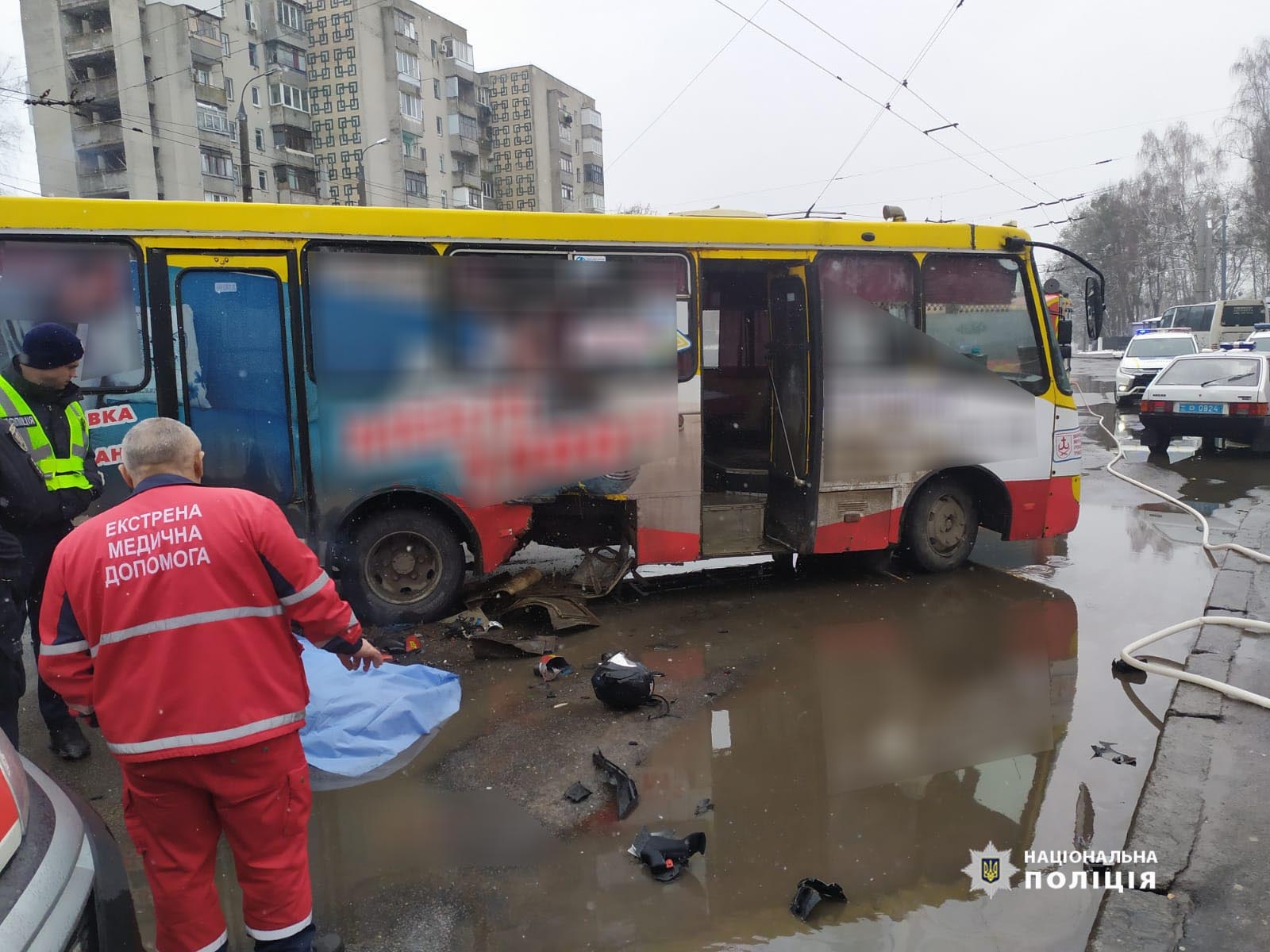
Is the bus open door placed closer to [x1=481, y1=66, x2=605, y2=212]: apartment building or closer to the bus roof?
the bus roof

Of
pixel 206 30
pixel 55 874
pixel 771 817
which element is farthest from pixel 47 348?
pixel 206 30

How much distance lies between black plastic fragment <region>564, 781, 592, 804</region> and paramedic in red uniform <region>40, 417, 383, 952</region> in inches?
61.4

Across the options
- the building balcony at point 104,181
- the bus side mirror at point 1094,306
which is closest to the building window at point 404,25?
the building balcony at point 104,181

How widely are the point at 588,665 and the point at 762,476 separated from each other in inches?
103

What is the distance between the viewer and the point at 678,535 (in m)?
6.63

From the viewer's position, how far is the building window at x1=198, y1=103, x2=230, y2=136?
1684 inches

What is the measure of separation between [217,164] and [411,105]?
15348 millimetres

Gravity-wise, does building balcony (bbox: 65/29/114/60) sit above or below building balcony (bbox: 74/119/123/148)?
above

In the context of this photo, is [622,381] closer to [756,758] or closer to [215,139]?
[756,758]

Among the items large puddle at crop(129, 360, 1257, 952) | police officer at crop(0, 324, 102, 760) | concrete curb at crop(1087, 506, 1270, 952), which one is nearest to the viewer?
concrete curb at crop(1087, 506, 1270, 952)

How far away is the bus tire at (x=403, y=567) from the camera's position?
6.07m

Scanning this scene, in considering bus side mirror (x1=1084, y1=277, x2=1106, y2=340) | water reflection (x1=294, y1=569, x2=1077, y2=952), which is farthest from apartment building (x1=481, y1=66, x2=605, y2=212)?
water reflection (x1=294, y1=569, x2=1077, y2=952)

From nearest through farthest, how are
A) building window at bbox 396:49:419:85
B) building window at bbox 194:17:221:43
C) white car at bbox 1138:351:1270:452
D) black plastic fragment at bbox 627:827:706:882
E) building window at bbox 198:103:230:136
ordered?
black plastic fragment at bbox 627:827:706:882, white car at bbox 1138:351:1270:452, building window at bbox 194:17:221:43, building window at bbox 198:103:230:136, building window at bbox 396:49:419:85

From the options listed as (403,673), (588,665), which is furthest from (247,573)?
(588,665)
